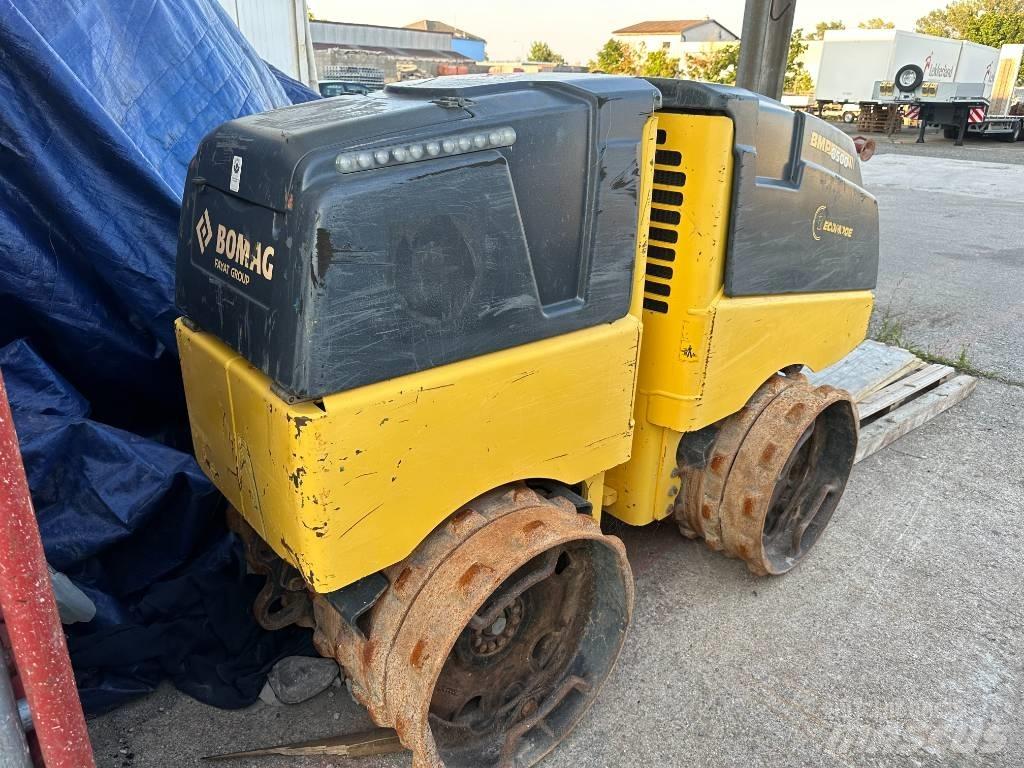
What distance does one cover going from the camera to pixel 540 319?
1.82m

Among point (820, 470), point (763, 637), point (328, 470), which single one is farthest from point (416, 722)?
point (820, 470)

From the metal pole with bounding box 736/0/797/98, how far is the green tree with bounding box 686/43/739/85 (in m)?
33.6

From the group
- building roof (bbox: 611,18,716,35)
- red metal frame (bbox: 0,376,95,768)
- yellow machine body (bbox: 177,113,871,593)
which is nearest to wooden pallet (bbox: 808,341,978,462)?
yellow machine body (bbox: 177,113,871,593)

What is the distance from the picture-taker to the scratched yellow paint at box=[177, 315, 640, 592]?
1550 mm

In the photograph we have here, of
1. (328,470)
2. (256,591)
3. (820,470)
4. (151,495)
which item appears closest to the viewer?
(328,470)

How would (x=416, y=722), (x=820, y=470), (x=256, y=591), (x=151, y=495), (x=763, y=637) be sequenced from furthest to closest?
(x=820, y=470) → (x=763, y=637) → (x=256, y=591) → (x=151, y=495) → (x=416, y=722)

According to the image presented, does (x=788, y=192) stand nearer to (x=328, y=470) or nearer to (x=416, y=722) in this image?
(x=328, y=470)

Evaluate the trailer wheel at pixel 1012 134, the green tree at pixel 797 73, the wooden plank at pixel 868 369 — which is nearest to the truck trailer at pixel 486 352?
the wooden plank at pixel 868 369

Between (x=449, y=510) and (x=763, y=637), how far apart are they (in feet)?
4.71

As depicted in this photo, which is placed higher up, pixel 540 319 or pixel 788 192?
pixel 788 192

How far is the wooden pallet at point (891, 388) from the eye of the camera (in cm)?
403

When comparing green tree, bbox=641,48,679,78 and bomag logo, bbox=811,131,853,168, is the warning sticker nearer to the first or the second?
bomag logo, bbox=811,131,853,168

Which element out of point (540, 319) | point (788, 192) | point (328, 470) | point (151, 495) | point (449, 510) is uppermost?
point (788, 192)

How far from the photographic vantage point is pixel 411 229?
1542mm
